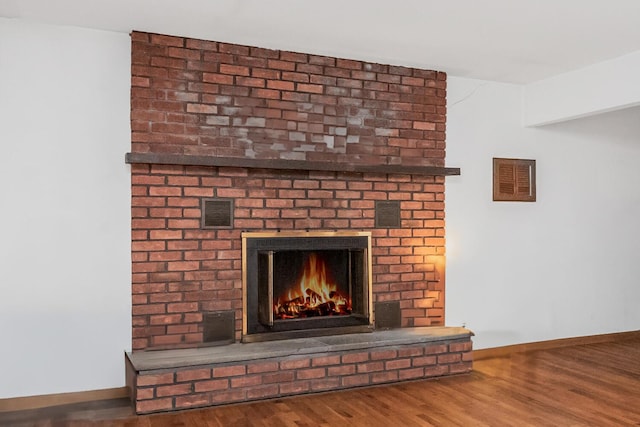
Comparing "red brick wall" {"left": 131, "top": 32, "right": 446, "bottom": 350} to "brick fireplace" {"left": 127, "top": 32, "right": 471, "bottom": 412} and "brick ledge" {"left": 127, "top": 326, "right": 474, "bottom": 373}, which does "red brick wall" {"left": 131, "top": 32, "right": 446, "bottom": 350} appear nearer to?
"brick fireplace" {"left": 127, "top": 32, "right": 471, "bottom": 412}

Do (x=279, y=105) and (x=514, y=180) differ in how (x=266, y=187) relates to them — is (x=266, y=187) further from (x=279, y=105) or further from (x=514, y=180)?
(x=514, y=180)

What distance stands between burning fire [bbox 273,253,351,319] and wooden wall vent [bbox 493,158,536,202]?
162cm

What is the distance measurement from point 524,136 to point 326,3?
104 inches

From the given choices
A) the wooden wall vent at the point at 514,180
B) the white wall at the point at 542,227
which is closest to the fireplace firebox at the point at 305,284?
the white wall at the point at 542,227

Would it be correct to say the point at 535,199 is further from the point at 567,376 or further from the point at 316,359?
the point at 316,359

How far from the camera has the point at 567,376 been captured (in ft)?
14.6

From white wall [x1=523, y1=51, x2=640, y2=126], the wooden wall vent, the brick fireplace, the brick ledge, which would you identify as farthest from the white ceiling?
the brick ledge

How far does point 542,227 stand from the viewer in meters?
5.40

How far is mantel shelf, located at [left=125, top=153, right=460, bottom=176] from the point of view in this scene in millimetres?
3797

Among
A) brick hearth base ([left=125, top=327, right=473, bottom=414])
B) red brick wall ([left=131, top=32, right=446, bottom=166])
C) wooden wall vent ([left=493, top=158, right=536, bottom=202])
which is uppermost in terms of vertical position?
red brick wall ([left=131, top=32, right=446, bottom=166])

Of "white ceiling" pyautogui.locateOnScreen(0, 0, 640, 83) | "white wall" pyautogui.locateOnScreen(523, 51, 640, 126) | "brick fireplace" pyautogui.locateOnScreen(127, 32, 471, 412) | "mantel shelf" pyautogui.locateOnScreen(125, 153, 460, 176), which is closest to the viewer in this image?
"white ceiling" pyautogui.locateOnScreen(0, 0, 640, 83)

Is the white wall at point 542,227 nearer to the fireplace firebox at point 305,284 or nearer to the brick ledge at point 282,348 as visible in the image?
the brick ledge at point 282,348

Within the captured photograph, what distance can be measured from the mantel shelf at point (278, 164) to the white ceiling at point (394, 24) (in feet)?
2.58

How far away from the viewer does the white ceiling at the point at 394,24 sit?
3404 mm
